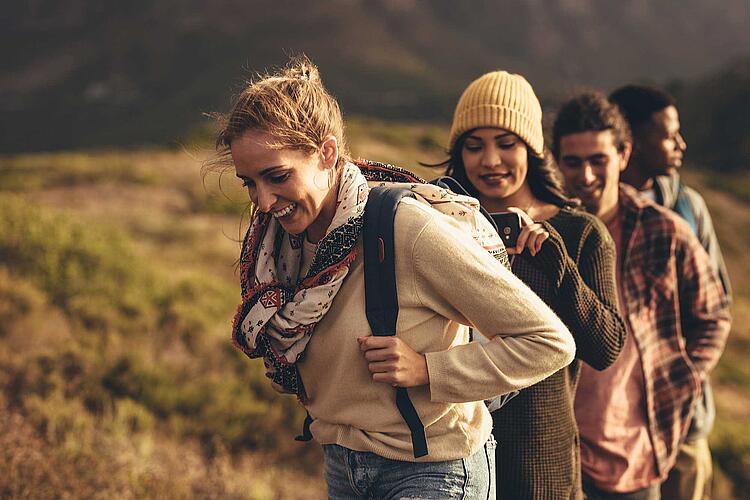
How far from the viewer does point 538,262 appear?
2.16 m

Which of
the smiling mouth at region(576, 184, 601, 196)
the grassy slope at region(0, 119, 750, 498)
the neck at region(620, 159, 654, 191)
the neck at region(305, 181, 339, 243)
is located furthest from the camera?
the grassy slope at region(0, 119, 750, 498)

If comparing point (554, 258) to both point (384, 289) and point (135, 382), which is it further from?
point (135, 382)

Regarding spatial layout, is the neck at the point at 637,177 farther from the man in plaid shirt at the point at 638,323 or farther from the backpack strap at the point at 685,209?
the man in plaid shirt at the point at 638,323

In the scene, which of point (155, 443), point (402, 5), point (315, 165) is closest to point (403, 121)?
point (155, 443)

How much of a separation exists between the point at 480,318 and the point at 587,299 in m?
0.60

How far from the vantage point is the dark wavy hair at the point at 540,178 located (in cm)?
254

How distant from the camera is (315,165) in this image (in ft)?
6.06

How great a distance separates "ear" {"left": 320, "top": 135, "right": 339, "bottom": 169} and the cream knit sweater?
Result: 251mm

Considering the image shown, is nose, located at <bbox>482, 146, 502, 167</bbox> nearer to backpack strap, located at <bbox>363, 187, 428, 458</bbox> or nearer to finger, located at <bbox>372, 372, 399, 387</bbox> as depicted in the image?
backpack strap, located at <bbox>363, 187, 428, 458</bbox>

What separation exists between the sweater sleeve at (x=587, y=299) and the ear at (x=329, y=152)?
71 cm

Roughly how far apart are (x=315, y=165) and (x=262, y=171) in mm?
156

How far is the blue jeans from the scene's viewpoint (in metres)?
1.77

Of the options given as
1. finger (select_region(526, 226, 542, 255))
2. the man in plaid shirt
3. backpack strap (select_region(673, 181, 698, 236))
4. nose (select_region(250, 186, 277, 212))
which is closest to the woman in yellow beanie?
finger (select_region(526, 226, 542, 255))

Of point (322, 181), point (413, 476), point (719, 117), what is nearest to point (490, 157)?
point (322, 181)
